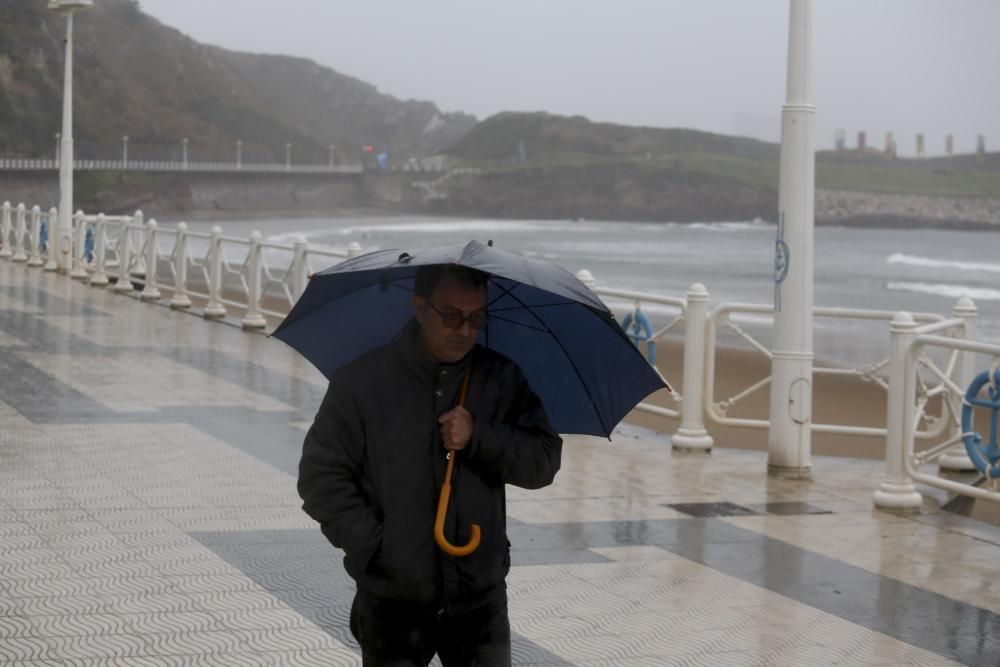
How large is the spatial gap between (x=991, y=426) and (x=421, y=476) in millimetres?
5218

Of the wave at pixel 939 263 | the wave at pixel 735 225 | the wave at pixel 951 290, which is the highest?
the wave at pixel 735 225

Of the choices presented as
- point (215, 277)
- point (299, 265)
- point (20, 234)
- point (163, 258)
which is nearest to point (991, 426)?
point (299, 265)

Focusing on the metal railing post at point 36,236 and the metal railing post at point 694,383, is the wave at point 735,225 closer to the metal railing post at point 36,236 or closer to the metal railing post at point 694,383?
the metal railing post at point 36,236

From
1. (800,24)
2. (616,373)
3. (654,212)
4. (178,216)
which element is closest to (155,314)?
(800,24)

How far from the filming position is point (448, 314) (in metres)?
2.98

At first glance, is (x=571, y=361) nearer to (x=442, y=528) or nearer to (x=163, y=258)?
(x=442, y=528)

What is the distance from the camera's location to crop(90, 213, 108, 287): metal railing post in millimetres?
21141

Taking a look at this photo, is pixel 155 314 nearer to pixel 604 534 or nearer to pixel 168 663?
pixel 604 534

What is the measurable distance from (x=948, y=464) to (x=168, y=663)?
5920 millimetres

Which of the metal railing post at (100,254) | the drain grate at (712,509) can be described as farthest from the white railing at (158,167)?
the drain grate at (712,509)

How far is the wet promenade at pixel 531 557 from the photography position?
16.4 feet

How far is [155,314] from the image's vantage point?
56.8ft

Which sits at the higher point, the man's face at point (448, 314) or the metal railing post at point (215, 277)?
the man's face at point (448, 314)

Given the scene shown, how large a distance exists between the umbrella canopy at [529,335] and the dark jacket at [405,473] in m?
0.28
